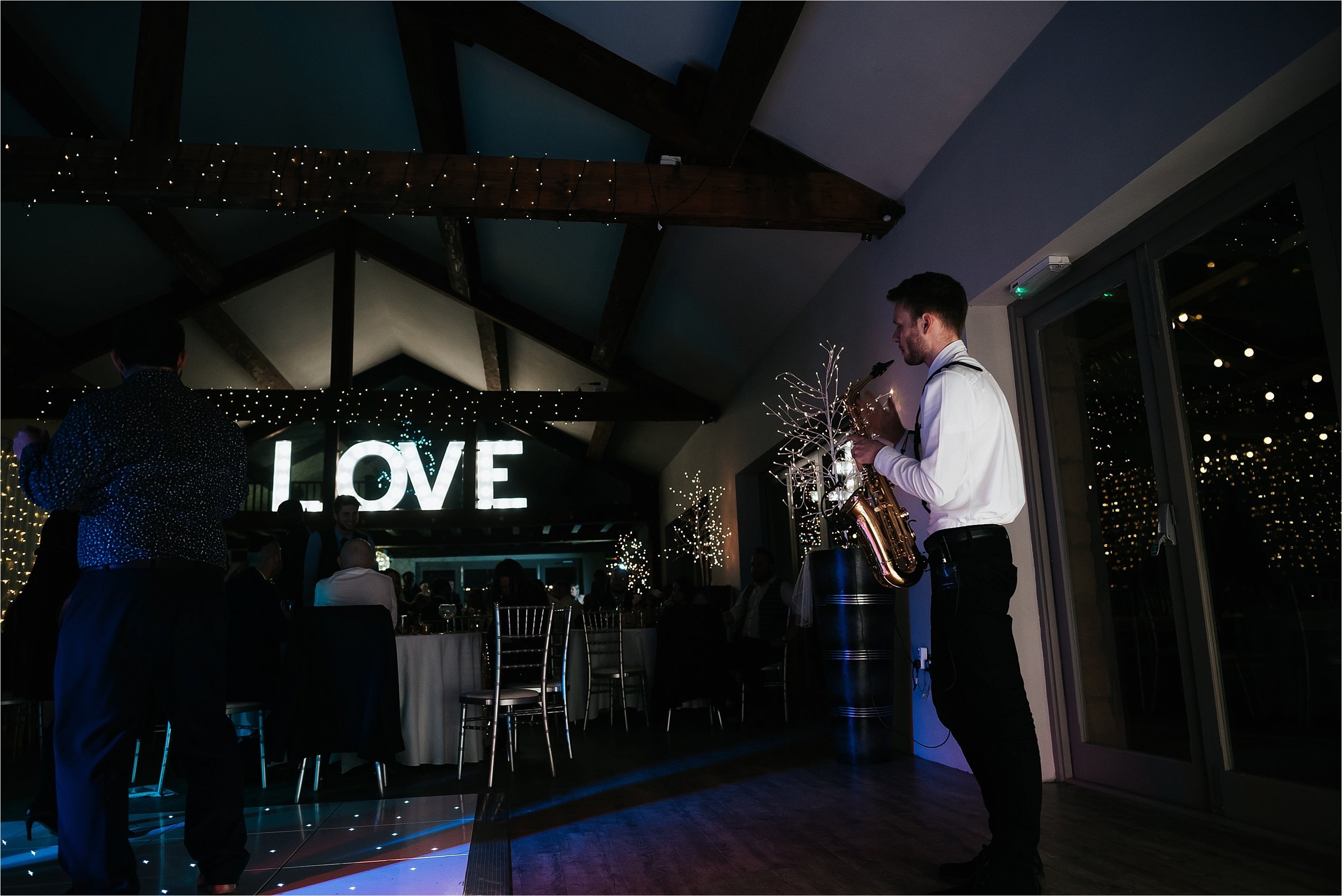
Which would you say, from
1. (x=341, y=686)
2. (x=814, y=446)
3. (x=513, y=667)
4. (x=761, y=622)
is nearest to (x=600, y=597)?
(x=761, y=622)

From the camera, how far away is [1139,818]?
2.85 meters

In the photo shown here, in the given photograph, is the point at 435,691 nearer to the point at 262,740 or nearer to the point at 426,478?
→ the point at 262,740

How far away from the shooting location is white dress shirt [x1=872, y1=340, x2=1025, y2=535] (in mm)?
2070

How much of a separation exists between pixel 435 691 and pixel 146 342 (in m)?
2.92

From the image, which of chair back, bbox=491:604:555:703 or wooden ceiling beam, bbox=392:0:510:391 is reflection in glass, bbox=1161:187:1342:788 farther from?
wooden ceiling beam, bbox=392:0:510:391

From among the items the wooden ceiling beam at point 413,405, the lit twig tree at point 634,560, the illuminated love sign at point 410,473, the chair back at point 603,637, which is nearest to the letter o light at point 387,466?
the illuminated love sign at point 410,473

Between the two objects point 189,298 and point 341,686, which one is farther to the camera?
point 189,298

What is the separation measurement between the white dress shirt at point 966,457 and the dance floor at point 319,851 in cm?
169

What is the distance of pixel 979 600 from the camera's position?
2047 millimetres

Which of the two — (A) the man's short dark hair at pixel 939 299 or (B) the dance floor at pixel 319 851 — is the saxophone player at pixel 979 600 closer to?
(A) the man's short dark hair at pixel 939 299

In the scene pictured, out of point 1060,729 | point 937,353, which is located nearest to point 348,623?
point 937,353

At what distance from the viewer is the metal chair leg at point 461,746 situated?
14.0 ft

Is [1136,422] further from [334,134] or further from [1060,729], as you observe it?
[334,134]

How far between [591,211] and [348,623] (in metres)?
2.64
